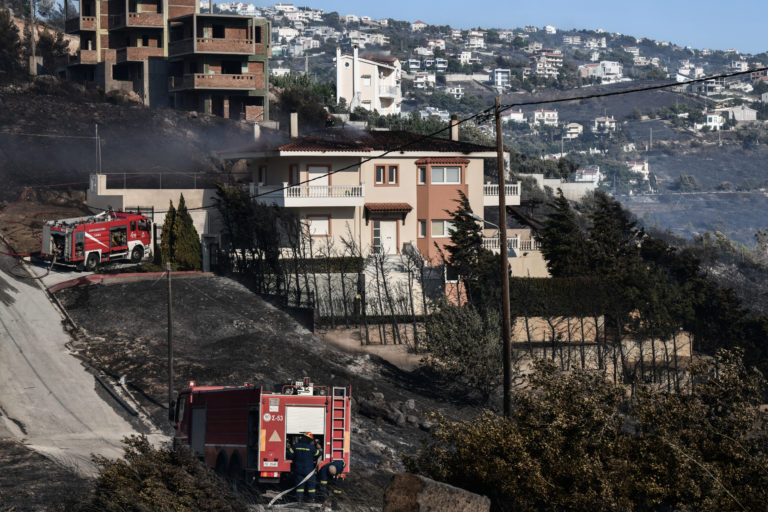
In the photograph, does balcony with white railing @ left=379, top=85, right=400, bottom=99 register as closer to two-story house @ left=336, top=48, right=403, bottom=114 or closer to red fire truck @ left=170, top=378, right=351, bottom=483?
two-story house @ left=336, top=48, right=403, bottom=114

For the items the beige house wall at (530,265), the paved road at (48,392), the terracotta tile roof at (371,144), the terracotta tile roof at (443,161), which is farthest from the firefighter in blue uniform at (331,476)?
the terracotta tile roof at (443,161)

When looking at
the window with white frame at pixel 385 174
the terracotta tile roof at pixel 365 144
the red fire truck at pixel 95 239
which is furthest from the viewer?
the window with white frame at pixel 385 174

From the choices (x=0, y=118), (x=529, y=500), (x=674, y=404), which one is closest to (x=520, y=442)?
(x=529, y=500)

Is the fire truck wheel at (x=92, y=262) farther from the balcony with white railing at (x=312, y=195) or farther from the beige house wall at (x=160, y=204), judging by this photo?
the balcony with white railing at (x=312, y=195)

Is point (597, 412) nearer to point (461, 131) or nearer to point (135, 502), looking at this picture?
point (135, 502)

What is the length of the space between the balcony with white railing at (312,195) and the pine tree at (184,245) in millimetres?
4816

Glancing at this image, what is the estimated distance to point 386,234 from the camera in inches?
2488

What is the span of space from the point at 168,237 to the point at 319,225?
871 centimetres

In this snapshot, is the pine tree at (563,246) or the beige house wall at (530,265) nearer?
the pine tree at (563,246)

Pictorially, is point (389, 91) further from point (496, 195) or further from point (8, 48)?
point (496, 195)

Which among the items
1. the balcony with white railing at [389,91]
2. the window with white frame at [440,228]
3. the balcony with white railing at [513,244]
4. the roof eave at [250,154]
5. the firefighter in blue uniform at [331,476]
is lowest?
the firefighter in blue uniform at [331,476]

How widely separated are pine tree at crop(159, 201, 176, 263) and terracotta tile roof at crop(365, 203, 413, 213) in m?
11.2

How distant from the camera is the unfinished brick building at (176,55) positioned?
103 meters

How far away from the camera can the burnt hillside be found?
290 feet
